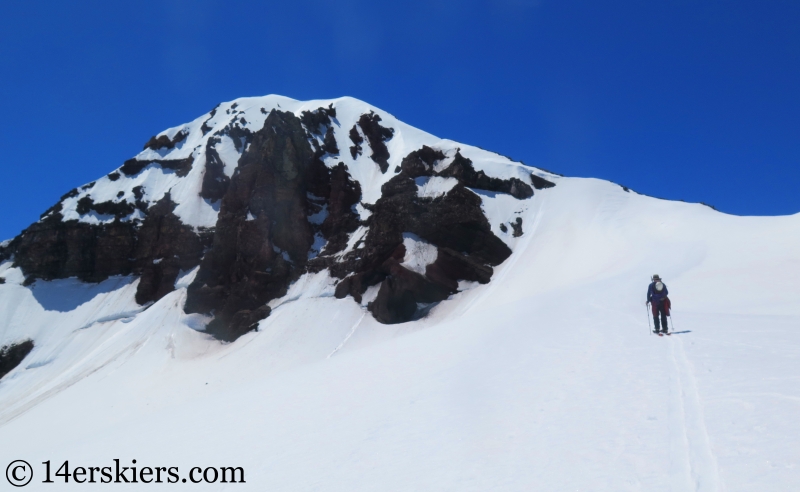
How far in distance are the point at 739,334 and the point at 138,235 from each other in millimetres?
74428

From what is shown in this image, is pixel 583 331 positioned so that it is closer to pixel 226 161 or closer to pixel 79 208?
pixel 226 161

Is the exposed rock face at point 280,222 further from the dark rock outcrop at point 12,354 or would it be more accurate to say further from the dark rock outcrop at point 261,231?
the dark rock outcrop at point 12,354

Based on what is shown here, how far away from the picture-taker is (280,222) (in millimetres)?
60438

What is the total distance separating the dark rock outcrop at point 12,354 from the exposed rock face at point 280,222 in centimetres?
1146

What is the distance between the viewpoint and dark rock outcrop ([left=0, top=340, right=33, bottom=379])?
2266 inches

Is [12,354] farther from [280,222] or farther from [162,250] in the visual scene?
[280,222]

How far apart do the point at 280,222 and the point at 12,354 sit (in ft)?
115

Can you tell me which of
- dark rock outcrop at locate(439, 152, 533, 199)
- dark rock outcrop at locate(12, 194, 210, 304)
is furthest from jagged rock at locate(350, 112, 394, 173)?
dark rock outcrop at locate(12, 194, 210, 304)

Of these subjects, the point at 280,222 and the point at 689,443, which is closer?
the point at 689,443

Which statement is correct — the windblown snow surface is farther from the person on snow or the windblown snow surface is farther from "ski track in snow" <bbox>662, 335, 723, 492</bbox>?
the person on snow

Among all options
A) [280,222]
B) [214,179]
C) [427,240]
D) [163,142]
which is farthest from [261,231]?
[163,142]

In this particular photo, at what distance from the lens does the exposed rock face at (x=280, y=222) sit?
4981 cm

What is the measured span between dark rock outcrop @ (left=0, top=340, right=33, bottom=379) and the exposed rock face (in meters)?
11.5

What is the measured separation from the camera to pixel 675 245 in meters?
32.2
